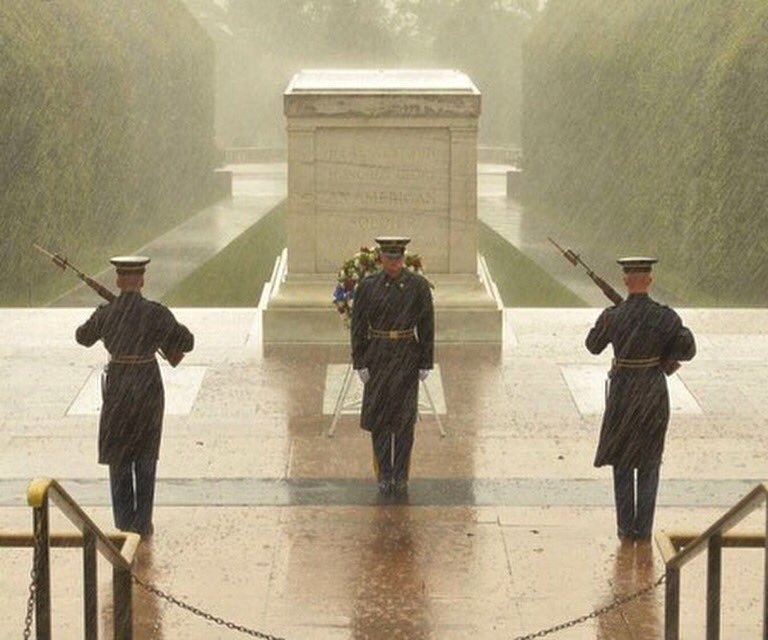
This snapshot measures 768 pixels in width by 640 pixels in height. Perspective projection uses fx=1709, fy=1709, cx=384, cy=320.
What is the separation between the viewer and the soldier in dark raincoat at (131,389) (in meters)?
8.83

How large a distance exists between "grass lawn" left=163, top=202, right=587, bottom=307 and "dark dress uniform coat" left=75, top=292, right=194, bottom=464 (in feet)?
39.9

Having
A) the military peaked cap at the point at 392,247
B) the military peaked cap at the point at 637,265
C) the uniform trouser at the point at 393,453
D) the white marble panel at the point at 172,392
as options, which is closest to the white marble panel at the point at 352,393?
the white marble panel at the point at 172,392

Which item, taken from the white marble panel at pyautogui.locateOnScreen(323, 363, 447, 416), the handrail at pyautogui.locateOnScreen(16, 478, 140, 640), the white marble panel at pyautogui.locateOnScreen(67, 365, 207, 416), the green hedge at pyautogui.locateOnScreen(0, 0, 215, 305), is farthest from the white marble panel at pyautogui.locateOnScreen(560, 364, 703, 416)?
the green hedge at pyautogui.locateOnScreen(0, 0, 215, 305)

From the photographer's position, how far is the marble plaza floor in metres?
7.74

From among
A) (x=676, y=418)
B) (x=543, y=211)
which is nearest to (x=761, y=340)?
(x=676, y=418)

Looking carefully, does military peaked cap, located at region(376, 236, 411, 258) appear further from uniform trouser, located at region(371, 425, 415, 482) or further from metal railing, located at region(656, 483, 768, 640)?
metal railing, located at region(656, 483, 768, 640)

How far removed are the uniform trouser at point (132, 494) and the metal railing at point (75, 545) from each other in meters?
1.99

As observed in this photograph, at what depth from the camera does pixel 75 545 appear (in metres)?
6.31

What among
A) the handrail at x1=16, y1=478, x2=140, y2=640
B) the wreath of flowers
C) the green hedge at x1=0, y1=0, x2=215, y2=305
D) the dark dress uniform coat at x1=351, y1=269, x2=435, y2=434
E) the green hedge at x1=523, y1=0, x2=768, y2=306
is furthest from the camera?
the green hedge at x1=0, y1=0, x2=215, y2=305

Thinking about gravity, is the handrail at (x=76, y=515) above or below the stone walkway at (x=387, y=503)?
above

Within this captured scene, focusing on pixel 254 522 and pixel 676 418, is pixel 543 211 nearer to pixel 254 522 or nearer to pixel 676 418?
pixel 676 418

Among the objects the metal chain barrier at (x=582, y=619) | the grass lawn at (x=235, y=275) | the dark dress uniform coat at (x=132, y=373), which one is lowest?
the grass lawn at (x=235, y=275)

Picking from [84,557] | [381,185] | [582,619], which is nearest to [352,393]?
[381,185]

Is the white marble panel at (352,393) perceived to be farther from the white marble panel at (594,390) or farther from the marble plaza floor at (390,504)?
the white marble panel at (594,390)
